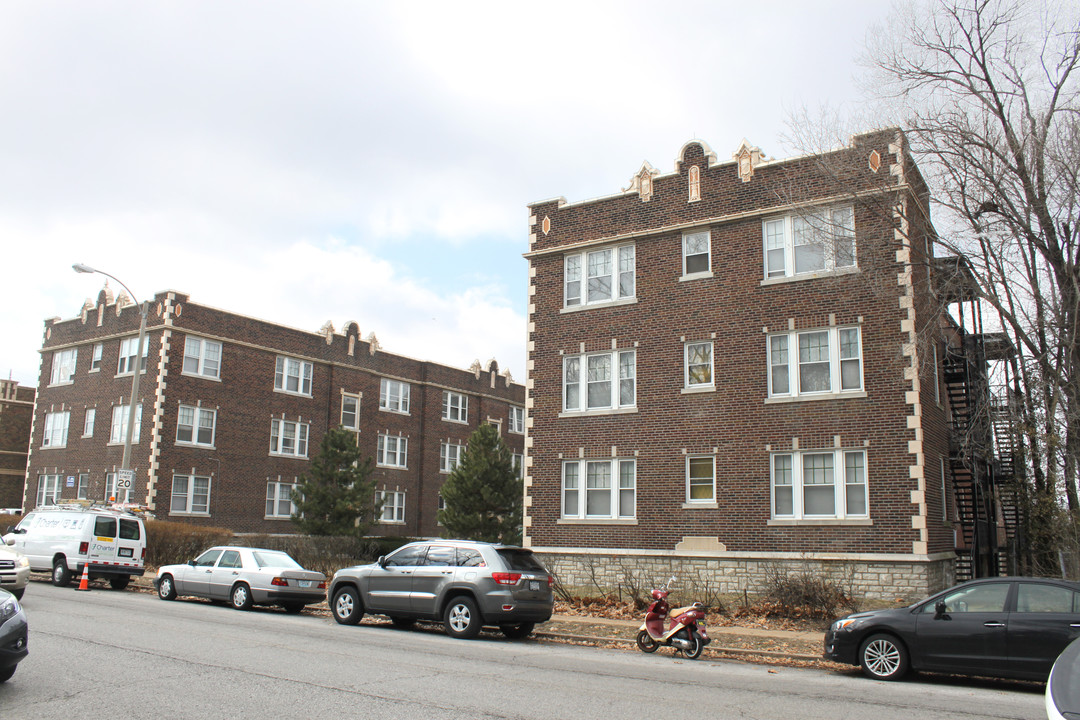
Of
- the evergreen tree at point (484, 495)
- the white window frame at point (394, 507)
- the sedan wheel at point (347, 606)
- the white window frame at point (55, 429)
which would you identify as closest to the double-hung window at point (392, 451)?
the white window frame at point (394, 507)

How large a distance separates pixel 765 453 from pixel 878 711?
12.1 meters

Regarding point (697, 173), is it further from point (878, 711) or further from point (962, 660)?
point (878, 711)

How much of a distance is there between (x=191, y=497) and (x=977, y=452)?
29913mm

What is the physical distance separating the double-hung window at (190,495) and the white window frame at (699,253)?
951 inches

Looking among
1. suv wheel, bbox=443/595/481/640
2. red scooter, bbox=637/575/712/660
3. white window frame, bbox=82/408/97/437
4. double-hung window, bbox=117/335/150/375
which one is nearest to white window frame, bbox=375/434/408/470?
double-hung window, bbox=117/335/150/375

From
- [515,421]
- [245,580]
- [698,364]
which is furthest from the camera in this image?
[515,421]

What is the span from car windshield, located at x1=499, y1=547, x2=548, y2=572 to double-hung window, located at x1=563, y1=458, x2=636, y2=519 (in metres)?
7.43

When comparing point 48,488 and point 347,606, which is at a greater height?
point 48,488

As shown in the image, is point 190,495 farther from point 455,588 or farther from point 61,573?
point 455,588

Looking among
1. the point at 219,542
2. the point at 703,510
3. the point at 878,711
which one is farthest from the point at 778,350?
the point at 219,542

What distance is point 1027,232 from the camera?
1767 centimetres

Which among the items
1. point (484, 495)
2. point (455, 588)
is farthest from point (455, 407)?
point (455, 588)

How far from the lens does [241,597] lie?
19000 mm

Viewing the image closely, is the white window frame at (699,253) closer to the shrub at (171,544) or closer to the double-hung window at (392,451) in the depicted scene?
the shrub at (171,544)
